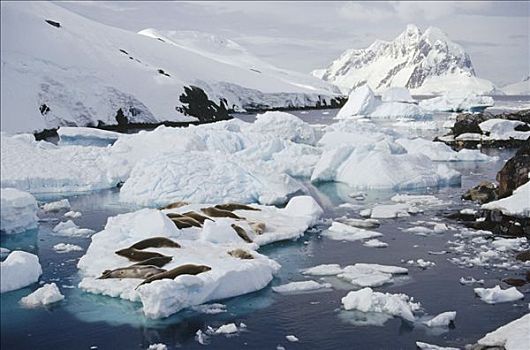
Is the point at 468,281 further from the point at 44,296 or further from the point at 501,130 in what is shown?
the point at 501,130

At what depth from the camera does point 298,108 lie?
73.9 meters

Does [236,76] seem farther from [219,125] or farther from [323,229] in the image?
[323,229]

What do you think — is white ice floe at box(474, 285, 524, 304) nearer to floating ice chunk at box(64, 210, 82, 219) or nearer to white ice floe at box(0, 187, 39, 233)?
white ice floe at box(0, 187, 39, 233)

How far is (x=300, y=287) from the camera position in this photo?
32.7ft

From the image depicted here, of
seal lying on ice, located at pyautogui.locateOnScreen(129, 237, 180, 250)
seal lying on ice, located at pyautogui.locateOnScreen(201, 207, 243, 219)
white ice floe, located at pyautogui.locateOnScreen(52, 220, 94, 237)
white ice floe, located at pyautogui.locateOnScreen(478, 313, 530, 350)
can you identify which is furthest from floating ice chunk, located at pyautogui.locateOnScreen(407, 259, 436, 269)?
white ice floe, located at pyautogui.locateOnScreen(52, 220, 94, 237)

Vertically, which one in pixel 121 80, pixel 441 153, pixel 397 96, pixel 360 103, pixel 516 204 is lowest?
pixel 516 204

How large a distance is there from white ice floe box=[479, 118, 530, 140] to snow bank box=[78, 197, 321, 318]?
75.2 feet

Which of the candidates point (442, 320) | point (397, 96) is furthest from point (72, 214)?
point (397, 96)

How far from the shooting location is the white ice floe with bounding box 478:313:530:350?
7301mm

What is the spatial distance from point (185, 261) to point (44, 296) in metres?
2.31

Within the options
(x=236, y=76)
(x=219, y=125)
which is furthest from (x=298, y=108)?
(x=219, y=125)

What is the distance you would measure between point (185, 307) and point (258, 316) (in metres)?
1.11

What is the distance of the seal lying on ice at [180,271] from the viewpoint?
30.3ft

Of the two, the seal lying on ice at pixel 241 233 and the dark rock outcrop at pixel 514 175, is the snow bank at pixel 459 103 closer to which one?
the dark rock outcrop at pixel 514 175
